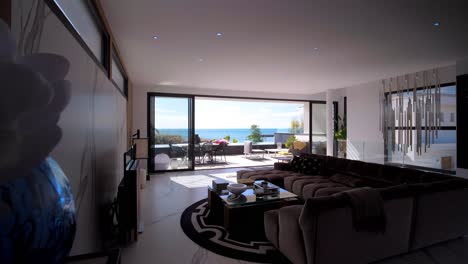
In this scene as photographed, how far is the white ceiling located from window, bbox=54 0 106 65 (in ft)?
0.82

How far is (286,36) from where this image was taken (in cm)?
323

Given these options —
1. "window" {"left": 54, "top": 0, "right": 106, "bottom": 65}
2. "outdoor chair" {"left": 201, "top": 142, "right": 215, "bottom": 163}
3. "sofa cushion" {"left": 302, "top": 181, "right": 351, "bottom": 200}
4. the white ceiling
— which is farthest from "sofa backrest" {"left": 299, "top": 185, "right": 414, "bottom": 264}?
"outdoor chair" {"left": 201, "top": 142, "right": 215, "bottom": 163}

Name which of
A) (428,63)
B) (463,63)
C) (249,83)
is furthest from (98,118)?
(463,63)

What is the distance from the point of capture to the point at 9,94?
44cm

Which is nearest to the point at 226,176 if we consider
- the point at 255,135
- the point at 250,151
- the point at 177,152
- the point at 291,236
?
the point at 177,152

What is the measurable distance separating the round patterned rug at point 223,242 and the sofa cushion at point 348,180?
1.82 meters

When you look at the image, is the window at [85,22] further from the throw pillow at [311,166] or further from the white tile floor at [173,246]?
the throw pillow at [311,166]

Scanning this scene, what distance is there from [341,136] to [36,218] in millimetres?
8459

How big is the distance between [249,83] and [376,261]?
16.6 ft

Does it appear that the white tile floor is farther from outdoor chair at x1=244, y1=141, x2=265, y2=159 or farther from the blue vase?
outdoor chair at x1=244, y1=141, x2=265, y2=159

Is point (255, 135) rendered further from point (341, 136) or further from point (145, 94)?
point (145, 94)

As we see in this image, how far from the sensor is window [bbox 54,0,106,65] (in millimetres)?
1660

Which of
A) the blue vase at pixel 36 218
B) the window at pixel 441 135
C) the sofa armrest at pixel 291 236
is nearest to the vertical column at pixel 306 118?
the window at pixel 441 135

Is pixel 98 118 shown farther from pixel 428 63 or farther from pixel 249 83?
pixel 428 63
